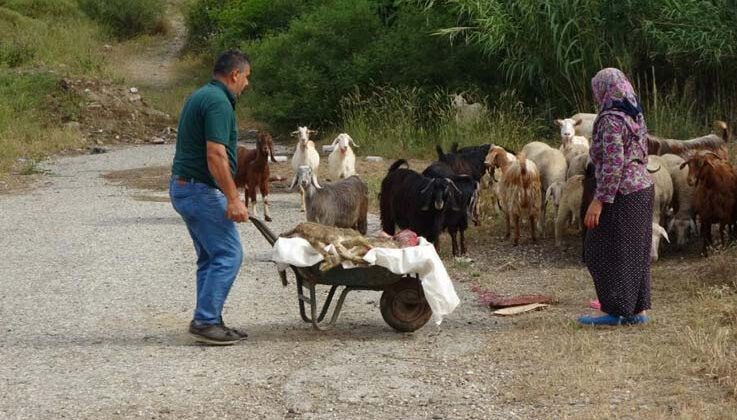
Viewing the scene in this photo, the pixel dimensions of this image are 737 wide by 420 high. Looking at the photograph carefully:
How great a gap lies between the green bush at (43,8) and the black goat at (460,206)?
30763 millimetres

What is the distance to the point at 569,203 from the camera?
12047 millimetres

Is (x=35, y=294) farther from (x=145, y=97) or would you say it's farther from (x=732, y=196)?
(x=145, y=97)

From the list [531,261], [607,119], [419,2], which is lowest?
[531,261]

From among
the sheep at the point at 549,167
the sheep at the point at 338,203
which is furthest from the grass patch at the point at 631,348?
the sheep at the point at 549,167

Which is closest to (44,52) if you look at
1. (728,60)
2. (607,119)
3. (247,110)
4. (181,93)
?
(181,93)

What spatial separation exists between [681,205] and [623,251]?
156 inches

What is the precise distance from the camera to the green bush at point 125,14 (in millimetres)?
42000

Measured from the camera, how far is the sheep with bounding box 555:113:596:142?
47.4 ft

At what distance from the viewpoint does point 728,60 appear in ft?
59.6

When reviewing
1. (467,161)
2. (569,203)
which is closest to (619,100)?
(569,203)

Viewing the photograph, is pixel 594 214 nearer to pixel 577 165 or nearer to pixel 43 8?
pixel 577 165

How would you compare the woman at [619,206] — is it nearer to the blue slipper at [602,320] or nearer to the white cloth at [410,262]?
the blue slipper at [602,320]

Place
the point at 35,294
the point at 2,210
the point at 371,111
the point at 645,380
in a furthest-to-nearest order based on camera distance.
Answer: the point at 371,111 < the point at 2,210 < the point at 35,294 < the point at 645,380

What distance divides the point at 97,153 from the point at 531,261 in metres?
14.5
